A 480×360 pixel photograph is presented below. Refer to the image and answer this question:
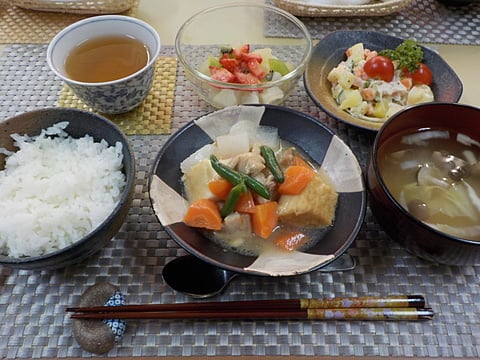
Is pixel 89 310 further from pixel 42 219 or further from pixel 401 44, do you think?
pixel 401 44

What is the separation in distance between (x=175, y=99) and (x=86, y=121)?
1.70ft

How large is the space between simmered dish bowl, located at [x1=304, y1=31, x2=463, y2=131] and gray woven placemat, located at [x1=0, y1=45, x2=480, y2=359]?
1.60 ft

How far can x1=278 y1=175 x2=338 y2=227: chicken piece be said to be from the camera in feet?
4.21

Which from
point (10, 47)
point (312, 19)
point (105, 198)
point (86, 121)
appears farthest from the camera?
point (312, 19)

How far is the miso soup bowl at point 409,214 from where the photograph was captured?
115 centimetres

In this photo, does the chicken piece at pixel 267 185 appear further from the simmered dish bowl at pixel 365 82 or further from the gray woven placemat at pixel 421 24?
the gray woven placemat at pixel 421 24

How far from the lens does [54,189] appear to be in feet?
4.26

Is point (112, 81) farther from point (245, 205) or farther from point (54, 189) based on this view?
point (245, 205)

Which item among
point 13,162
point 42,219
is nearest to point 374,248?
point 42,219

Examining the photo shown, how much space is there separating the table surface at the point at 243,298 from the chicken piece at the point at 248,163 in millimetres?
338

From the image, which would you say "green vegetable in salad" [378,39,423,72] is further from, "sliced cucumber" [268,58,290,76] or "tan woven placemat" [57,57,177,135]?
"tan woven placemat" [57,57,177,135]

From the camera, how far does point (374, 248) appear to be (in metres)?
1.38

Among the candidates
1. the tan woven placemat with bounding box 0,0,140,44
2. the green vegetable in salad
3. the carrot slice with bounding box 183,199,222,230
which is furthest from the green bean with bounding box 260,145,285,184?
the tan woven placemat with bounding box 0,0,140,44

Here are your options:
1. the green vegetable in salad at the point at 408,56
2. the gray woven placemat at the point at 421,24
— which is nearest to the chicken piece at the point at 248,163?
the green vegetable in salad at the point at 408,56
